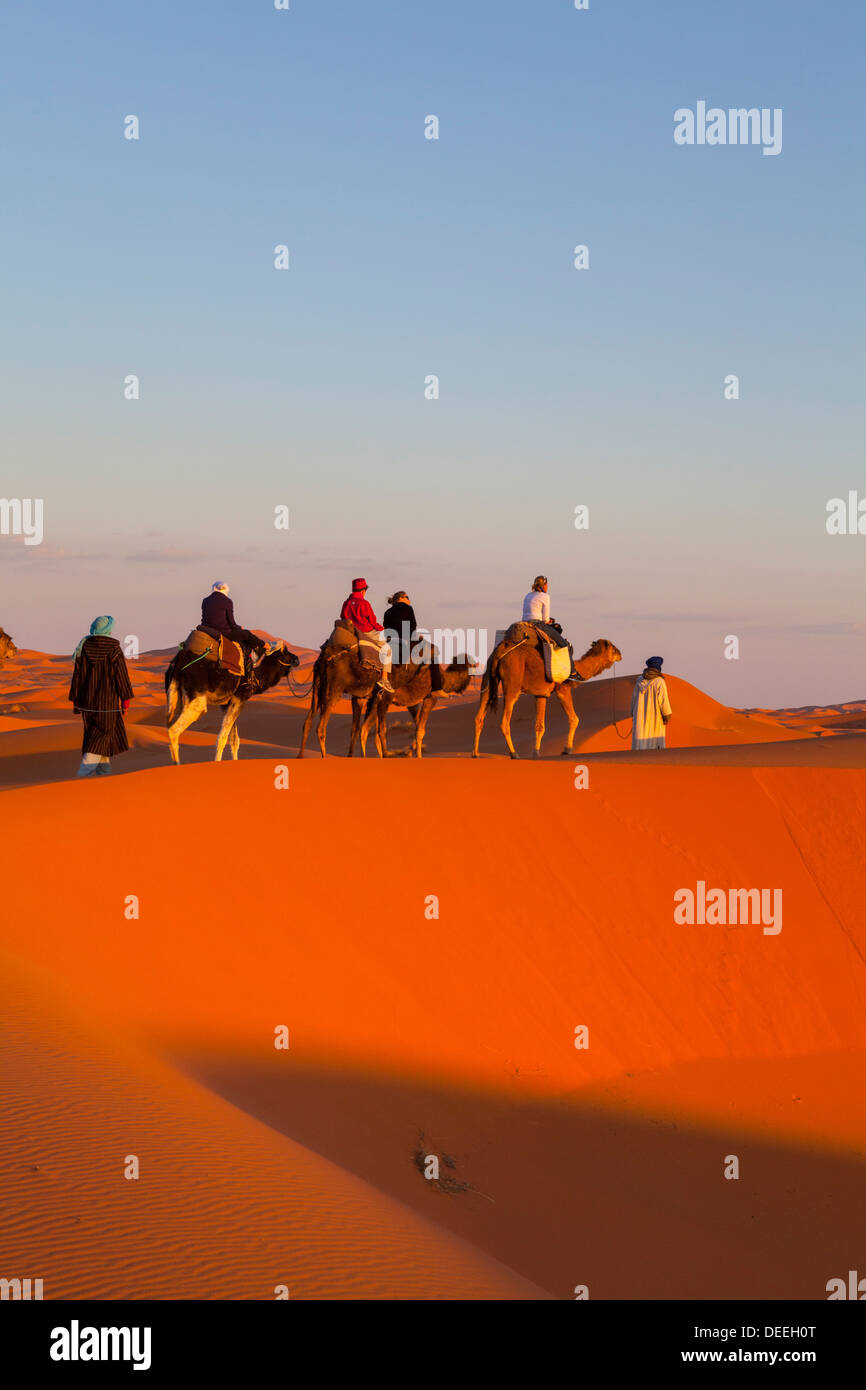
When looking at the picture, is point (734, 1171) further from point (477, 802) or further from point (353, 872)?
point (477, 802)

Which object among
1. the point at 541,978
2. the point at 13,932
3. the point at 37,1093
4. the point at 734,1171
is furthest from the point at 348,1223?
the point at 541,978

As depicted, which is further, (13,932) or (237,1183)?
(13,932)

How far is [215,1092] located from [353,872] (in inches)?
209

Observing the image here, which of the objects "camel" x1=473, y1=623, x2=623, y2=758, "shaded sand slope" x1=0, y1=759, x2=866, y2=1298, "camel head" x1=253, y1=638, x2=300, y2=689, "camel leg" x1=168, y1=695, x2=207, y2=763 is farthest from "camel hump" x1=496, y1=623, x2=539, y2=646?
"camel leg" x1=168, y1=695, x2=207, y2=763

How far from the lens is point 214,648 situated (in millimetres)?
16469

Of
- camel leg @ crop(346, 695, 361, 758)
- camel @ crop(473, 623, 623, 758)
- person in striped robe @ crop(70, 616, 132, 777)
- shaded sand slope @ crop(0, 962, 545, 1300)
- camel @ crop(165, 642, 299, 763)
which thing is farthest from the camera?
camel leg @ crop(346, 695, 361, 758)

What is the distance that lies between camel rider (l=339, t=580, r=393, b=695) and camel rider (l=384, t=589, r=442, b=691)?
58cm

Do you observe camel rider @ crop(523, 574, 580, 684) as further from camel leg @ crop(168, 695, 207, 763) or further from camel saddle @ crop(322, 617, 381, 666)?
camel leg @ crop(168, 695, 207, 763)

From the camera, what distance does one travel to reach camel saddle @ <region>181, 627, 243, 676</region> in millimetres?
16406

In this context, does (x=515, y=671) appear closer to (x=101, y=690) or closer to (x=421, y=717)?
(x=421, y=717)

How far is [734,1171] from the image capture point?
31.0 feet

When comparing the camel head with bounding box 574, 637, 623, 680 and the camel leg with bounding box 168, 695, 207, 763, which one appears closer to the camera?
the camel leg with bounding box 168, 695, 207, 763

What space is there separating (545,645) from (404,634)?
88.4 inches

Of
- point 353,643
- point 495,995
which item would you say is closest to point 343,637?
point 353,643
